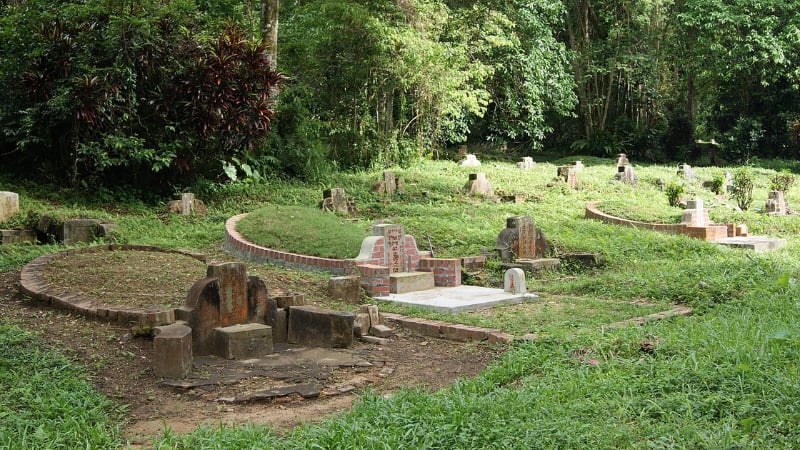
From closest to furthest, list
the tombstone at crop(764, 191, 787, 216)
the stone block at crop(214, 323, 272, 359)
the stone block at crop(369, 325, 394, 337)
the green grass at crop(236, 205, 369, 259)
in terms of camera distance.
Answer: the stone block at crop(214, 323, 272, 359) → the stone block at crop(369, 325, 394, 337) → the green grass at crop(236, 205, 369, 259) → the tombstone at crop(764, 191, 787, 216)

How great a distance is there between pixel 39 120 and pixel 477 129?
17.5 metres

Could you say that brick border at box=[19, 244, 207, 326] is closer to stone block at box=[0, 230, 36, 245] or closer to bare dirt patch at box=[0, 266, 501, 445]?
bare dirt patch at box=[0, 266, 501, 445]

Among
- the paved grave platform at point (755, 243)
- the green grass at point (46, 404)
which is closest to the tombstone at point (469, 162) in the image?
the paved grave platform at point (755, 243)

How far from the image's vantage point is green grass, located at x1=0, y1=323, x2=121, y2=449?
447 centimetres

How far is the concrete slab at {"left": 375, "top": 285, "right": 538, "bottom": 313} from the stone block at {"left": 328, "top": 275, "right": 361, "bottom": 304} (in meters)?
0.36

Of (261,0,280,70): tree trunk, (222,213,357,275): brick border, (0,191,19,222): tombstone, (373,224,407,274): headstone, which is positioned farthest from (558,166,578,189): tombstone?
(0,191,19,222): tombstone

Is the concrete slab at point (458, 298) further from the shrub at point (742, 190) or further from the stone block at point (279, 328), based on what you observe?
the shrub at point (742, 190)

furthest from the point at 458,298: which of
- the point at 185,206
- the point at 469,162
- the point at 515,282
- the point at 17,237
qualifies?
the point at 469,162

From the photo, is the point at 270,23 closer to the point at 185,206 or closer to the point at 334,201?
the point at 334,201

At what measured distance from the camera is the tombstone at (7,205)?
11.1 metres

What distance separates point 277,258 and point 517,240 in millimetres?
3196

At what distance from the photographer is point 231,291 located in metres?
6.91

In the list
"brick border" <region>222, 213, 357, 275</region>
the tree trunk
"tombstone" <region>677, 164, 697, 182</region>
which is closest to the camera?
"brick border" <region>222, 213, 357, 275</region>

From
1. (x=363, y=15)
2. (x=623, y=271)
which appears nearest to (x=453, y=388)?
(x=623, y=271)
